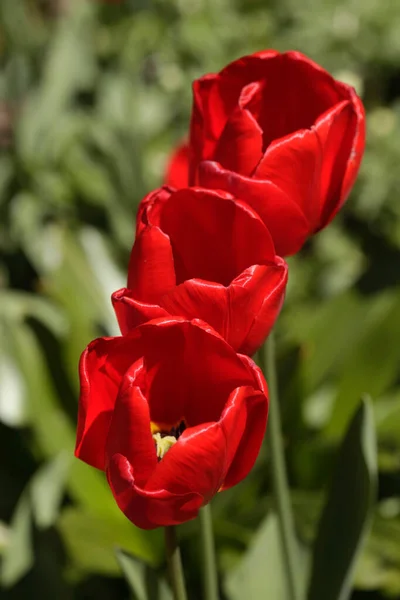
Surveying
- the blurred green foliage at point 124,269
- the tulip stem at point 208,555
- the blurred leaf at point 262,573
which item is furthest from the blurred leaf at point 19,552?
the tulip stem at point 208,555

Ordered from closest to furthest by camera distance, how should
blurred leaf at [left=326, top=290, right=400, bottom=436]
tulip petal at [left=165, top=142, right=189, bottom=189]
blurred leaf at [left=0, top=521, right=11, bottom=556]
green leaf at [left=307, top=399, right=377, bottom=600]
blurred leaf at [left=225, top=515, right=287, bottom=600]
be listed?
green leaf at [left=307, top=399, right=377, bottom=600], blurred leaf at [left=225, top=515, right=287, bottom=600], blurred leaf at [left=0, top=521, right=11, bottom=556], blurred leaf at [left=326, top=290, right=400, bottom=436], tulip petal at [left=165, top=142, right=189, bottom=189]

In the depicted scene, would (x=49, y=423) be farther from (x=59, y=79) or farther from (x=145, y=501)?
(x=59, y=79)

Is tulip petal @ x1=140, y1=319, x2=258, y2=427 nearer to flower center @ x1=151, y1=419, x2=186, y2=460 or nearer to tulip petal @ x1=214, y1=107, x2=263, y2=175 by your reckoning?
flower center @ x1=151, y1=419, x2=186, y2=460

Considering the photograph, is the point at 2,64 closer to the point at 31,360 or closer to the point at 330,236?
the point at 330,236

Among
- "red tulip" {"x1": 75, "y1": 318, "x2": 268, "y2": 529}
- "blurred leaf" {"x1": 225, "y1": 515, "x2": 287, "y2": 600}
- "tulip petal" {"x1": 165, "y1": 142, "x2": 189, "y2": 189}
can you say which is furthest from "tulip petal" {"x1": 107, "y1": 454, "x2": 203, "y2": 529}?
"tulip petal" {"x1": 165, "y1": 142, "x2": 189, "y2": 189}

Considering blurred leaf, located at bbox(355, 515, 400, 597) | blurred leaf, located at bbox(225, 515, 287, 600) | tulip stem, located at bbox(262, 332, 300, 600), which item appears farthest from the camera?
blurred leaf, located at bbox(355, 515, 400, 597)
